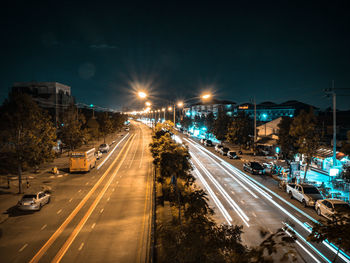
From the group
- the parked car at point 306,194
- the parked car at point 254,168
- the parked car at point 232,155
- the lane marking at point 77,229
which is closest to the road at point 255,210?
the parked car at point 306,194

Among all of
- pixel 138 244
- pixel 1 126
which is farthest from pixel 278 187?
pixel 1 126

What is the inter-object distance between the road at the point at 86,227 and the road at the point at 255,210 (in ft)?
19.5

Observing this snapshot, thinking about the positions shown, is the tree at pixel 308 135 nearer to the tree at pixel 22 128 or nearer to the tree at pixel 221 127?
the tree at pixel 22 128

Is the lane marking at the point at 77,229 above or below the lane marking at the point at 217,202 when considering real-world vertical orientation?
above

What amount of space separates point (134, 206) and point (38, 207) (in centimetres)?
712

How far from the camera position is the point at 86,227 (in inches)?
580

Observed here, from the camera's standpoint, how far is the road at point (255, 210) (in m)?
13.0

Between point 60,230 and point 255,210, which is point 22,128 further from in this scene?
point 255,210

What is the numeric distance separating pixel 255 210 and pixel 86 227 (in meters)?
12.1

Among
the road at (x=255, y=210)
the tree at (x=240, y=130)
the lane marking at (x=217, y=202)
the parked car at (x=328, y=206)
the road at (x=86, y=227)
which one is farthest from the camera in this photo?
the tree at (x=240, y=130)

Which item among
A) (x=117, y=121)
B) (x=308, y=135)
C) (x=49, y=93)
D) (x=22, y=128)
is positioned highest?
(x=49, y=93)

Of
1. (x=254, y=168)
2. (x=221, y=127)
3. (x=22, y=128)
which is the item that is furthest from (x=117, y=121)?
(x=22, y=128)

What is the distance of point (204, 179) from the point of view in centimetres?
2773

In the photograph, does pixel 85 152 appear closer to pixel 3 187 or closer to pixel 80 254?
pixel 3 187
